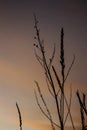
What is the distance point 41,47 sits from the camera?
2.85 feet

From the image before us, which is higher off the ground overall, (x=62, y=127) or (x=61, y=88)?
(x=61, y=88)

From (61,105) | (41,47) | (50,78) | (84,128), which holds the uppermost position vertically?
(41,47)

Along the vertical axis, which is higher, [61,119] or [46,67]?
[46,67]

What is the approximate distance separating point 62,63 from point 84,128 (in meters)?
0.28

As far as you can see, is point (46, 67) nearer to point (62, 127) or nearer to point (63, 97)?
point (63, 97)

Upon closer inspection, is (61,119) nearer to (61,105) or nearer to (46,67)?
(61,105)

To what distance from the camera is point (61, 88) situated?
0.82m

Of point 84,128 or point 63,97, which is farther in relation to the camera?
point 63,97

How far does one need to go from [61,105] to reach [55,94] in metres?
0.07

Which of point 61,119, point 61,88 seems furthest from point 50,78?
point 61,119

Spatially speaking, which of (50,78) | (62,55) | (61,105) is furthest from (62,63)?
(61,105)

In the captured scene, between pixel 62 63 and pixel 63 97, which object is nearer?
pixel 62 63

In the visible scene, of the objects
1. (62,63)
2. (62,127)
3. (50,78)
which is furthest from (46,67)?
(62,127)

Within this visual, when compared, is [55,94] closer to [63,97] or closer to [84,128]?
[63,97]
